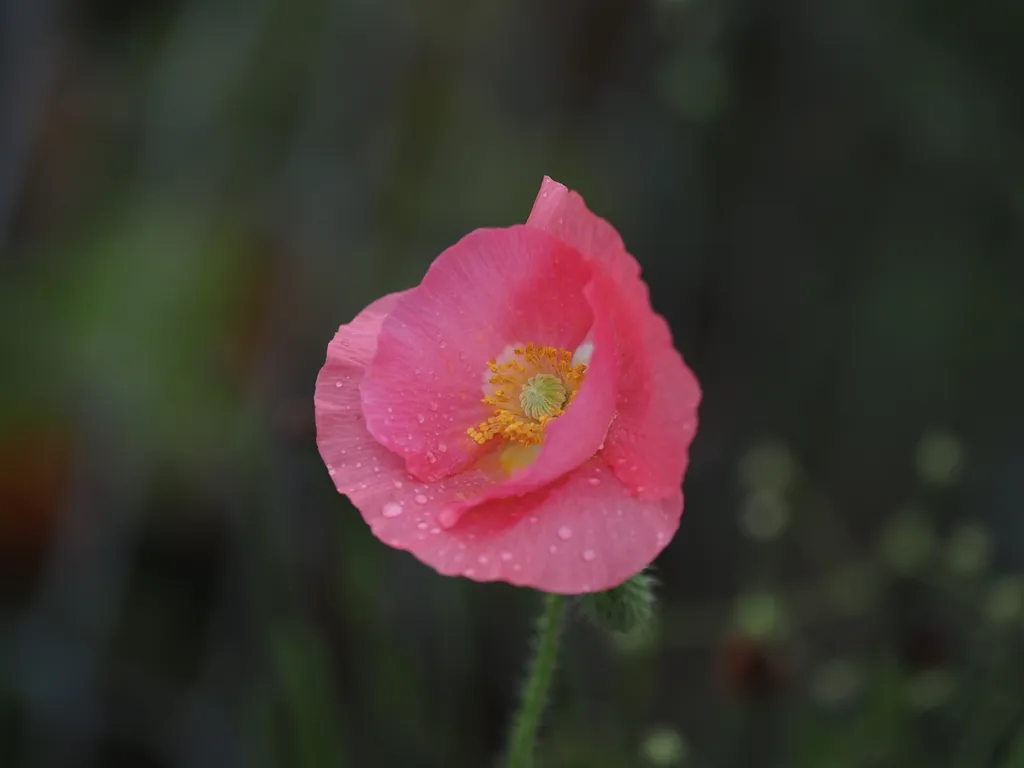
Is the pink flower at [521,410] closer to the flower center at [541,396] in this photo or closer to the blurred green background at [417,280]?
the flower center at [541,396]

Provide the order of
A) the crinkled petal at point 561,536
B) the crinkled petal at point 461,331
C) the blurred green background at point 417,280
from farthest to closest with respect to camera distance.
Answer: the blurred green background at point 417,280
the crinkled petal at point 461,331
the crinkled petal at point 561,536

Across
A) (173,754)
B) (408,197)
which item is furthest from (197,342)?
(173,754)

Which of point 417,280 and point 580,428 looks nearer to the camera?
point 580,428

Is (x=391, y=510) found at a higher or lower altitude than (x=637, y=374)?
lower

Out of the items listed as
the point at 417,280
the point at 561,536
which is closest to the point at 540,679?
the point at 561,536

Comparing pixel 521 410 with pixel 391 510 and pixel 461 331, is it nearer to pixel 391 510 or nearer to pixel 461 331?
pixel 461 331

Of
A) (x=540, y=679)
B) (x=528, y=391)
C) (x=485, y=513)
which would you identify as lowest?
(x=540, y=679)

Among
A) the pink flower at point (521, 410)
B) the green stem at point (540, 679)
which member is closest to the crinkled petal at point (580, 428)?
the pink flower at point (521, 410)

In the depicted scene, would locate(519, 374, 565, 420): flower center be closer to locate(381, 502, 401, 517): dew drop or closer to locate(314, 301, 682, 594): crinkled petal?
locate(314, 301, 682, 594): crinkled petal
